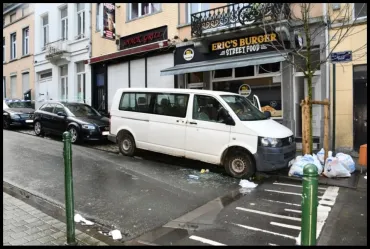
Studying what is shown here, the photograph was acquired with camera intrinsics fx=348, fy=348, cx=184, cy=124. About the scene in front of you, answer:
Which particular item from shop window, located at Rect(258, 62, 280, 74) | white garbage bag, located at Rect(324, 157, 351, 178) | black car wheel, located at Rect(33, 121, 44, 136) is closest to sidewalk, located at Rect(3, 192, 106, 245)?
white garbage bag, located at Rect(324, 157, 351, 178)

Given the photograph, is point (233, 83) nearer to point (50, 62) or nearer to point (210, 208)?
point (210, 208)

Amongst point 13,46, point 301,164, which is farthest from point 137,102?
point 13,46

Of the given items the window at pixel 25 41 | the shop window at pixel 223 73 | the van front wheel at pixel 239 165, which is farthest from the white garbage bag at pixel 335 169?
the window at pixel 25 41

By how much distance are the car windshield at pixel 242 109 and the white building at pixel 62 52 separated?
12.3 m

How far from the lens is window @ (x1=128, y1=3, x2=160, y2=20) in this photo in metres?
15.6

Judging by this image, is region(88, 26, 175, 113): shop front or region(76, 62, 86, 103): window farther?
region(76, 62, 86, 103): window

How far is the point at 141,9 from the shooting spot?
53.4 feet

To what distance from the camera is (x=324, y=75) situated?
1078 cm

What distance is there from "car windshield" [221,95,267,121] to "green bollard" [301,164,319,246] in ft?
15.0

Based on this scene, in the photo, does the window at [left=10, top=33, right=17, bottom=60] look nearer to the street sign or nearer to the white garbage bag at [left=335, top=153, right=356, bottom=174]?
the street sign

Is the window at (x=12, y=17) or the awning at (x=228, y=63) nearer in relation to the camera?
the awning at (x=228, y=63)

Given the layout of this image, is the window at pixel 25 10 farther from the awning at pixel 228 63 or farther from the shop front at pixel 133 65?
the awning at pixel 228 63

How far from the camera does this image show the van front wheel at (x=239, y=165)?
7316mm

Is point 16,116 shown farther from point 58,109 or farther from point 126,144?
point 126,144
